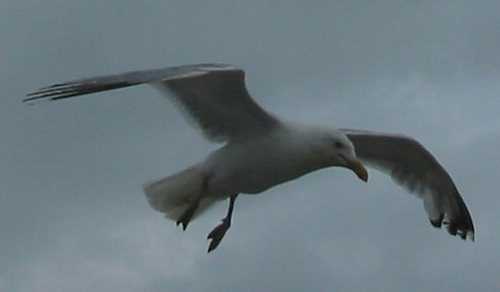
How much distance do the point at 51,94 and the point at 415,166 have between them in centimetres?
441

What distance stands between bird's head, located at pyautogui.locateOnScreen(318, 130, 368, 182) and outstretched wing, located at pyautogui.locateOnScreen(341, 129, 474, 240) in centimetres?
138

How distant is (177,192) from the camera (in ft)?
42.5

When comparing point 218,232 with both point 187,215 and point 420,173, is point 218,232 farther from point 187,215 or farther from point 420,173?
point 420,173

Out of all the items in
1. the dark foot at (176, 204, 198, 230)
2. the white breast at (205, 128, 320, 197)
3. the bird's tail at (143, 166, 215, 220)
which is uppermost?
the white breast at (205, 128, 320, 197)

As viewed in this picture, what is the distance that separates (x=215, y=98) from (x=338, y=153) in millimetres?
987

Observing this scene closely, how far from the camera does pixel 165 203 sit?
42.8 ft

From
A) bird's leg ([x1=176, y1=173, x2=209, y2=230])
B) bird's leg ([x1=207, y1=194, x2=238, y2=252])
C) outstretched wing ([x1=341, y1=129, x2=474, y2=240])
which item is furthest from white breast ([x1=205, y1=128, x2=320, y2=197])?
outstretched wing ([x1=341, y1=129, x2=474, y2=240])

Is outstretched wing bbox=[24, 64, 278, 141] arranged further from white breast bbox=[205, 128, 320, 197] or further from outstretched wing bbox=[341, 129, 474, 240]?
outstretched wing bbox=[341, 129, 474, 240]

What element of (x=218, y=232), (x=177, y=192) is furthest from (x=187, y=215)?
(x=218, y=232)

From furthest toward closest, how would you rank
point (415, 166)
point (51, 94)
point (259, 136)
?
point (415, 166)
point (259, 136)
point (51, 94)

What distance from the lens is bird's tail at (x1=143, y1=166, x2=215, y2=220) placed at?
12.8 m

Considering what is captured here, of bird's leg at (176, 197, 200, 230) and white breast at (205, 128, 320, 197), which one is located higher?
white breast at (205, 128, 320, 197)

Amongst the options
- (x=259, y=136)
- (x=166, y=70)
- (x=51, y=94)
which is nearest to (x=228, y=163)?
(x=259, y=136)

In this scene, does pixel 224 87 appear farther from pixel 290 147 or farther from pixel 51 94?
pixel 51 94
